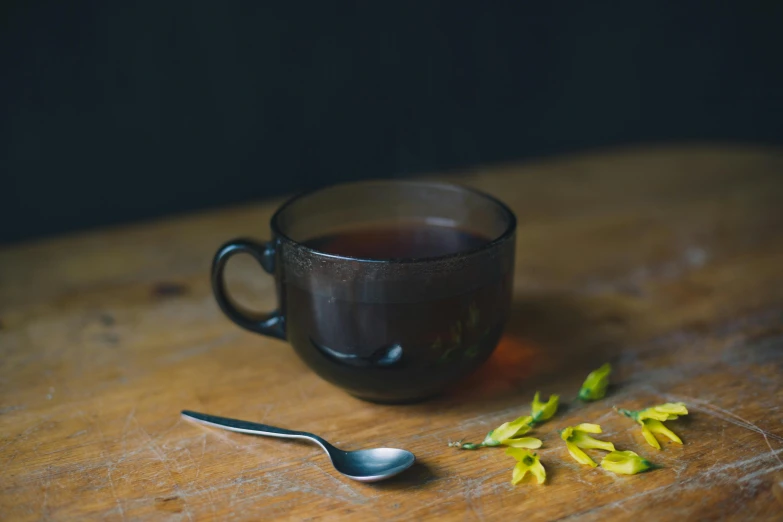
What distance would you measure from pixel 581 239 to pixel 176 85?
3.16 ft

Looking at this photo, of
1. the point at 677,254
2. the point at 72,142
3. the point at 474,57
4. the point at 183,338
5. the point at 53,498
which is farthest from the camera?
the point at 474,57

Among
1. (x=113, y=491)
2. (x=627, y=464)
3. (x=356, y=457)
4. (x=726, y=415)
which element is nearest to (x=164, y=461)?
(x=113, y=491)

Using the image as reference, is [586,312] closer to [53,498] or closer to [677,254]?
[677,254]

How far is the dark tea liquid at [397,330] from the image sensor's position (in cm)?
68

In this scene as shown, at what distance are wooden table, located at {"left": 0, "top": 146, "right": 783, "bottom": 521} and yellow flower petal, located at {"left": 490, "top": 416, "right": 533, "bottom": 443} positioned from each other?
17 millimetres

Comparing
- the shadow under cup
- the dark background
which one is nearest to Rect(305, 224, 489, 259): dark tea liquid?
the shadow under cup

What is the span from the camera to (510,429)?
0.69m

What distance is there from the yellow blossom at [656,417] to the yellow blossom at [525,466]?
0.11 metres

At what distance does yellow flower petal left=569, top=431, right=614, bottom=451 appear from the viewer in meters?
0.67

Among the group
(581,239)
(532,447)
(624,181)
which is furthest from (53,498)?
(624,181)

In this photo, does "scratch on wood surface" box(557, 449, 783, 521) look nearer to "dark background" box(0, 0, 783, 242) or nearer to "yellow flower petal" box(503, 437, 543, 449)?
"yellow flower petal" box(503, 437, 543, 449)

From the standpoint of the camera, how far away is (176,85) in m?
1.67

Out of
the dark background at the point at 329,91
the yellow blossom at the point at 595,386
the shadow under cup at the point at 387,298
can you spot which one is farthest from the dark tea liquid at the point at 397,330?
the dark background at the point at 329,91

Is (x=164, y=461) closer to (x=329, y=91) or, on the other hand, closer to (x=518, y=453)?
(x=518, y=453)
